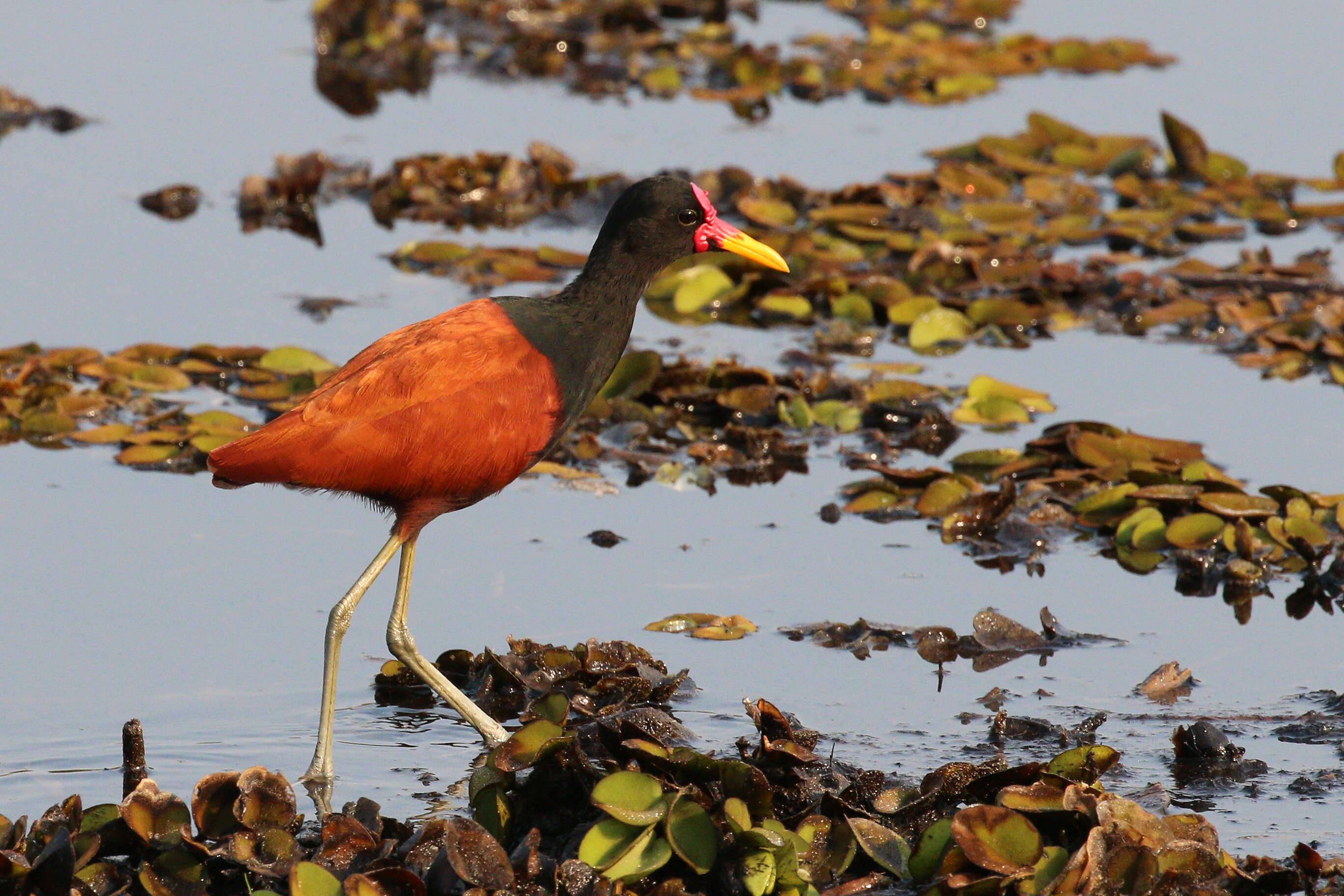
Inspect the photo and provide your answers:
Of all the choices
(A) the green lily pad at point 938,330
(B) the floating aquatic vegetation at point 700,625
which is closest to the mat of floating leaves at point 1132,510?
(B) the floating aquatic vegetation at point 700,625

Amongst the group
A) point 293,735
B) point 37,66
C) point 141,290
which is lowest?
point 293,735

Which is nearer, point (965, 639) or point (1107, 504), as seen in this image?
point (965, 639)

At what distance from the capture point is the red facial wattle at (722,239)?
631 centimetres

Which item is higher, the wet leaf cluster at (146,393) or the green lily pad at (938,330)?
the green lily pad at (938,330)

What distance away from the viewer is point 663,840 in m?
4.60

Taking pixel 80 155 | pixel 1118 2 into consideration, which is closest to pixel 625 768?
pixel 80 155

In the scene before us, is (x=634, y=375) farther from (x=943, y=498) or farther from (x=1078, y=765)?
(x=1078, y=765)

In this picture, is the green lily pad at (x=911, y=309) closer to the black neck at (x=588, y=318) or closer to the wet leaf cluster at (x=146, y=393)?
the wet leaf cluster at (x=146, y=393)

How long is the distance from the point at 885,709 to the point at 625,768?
4.28ft

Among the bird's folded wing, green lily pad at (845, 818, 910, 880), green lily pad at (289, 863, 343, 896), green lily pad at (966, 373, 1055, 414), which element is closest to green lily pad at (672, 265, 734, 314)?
green lily pad at (966, 373, 1055, 414)

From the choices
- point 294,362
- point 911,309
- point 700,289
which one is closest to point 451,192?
point 700,289

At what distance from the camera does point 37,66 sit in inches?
572

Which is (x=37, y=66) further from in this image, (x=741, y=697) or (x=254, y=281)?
(x=741, y=697)

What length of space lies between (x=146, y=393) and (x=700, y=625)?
133 inches
